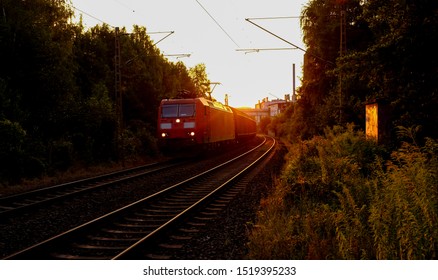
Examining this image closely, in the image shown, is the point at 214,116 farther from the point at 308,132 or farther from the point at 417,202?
the point at 417,202

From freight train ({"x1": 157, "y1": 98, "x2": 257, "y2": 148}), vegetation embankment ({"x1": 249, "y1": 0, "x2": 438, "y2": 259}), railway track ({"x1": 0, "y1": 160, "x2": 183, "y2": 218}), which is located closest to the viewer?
vegetation embankment ({"x1": 249, "y1": 0, "x2": 438, "y2": 259})

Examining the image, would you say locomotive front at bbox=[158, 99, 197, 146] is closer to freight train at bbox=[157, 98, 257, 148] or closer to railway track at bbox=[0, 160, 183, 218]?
freight train at bbox=[157, 98, 257, 148]

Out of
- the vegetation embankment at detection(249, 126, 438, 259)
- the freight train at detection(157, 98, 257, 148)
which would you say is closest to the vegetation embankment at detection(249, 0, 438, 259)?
the vegetation embankment at detection(249, 126, 438, 259)

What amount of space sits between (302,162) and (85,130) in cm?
1146

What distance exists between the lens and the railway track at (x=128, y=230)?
5758 millimetres

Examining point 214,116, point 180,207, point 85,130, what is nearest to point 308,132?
point 214,116

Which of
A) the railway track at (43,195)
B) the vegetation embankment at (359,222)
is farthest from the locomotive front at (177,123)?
the vegetation embankment at (359,222)

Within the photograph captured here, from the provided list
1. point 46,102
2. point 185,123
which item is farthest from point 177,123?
point 46,102

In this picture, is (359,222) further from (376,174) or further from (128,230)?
(376,174)

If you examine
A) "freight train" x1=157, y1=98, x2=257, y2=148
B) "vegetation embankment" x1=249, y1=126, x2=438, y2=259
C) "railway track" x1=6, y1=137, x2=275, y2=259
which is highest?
"freight train" x1=157, y1=98, x2=257, y2=148

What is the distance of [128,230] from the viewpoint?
7262mm

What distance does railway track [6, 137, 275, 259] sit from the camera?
18.9 ft

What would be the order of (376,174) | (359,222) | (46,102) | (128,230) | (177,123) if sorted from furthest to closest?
(177,123) → (46,102) → (376,174) → (128,230) → (359,222)

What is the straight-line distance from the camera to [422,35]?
995 cm
